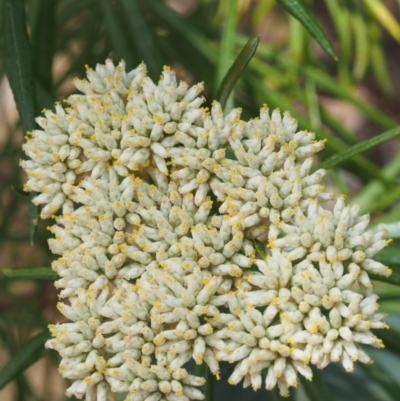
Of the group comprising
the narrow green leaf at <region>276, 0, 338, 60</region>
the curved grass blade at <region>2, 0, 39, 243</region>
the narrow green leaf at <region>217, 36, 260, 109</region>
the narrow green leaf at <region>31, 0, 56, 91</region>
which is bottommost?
the narrow green leaf at <region>217, 36, 260, 109</region>

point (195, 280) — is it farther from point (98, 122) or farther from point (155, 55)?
point (155, 55)

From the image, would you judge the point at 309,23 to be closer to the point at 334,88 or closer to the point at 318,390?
the point at 318,390

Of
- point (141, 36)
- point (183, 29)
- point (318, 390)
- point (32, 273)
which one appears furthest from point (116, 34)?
point (318, 390)

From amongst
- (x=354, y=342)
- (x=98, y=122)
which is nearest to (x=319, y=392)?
(x=354, y=342)

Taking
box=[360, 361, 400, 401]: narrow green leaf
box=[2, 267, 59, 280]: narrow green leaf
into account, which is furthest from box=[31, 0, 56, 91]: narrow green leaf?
box=[360, 361, 400, 401]: narrow green leaf

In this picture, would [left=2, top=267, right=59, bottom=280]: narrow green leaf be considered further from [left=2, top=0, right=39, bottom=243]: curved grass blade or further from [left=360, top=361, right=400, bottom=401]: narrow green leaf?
[left=360, top=361, right=400, bottom=401]: narrow green leaf

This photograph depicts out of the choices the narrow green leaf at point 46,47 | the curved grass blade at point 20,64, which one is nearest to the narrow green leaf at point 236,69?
the curved grass blade at point 20,64

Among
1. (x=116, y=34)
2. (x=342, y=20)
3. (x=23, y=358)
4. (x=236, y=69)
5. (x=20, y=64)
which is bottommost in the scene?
(x=23, y=358)
